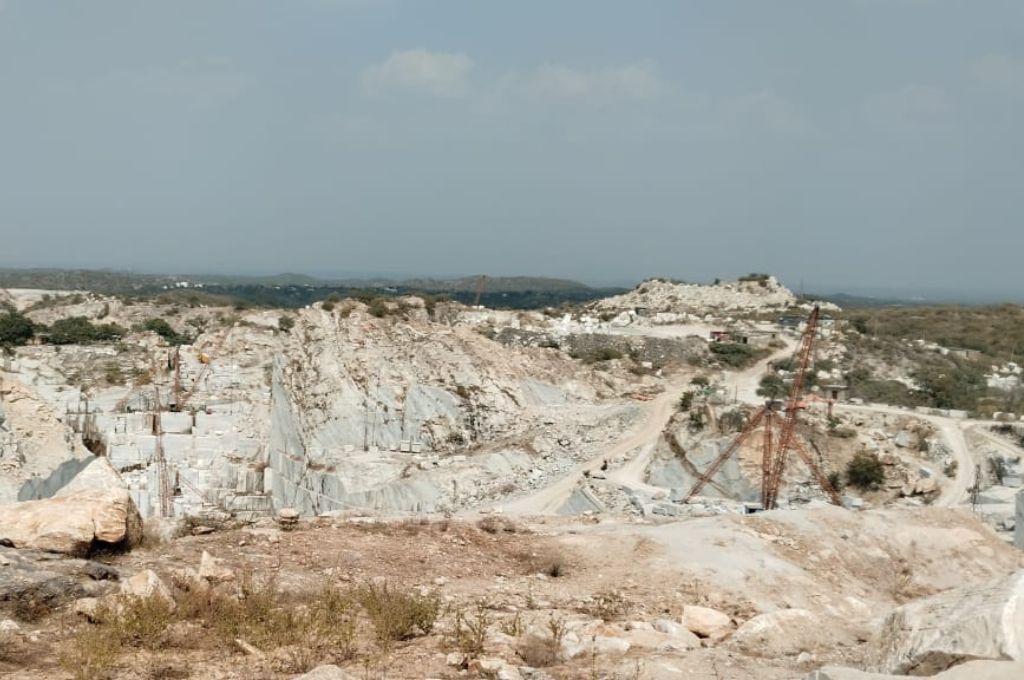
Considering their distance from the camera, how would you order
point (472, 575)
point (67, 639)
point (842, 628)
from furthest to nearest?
point (472, 575)
point (842, 628)
point (67, 639)

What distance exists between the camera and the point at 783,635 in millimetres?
7234

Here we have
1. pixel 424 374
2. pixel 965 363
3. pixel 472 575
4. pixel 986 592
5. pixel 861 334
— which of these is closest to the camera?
pixel 986 592

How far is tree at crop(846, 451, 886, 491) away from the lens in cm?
2298

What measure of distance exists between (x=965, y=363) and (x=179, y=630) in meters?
40.8

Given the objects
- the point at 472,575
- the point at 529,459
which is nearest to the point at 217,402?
the point at 529,459

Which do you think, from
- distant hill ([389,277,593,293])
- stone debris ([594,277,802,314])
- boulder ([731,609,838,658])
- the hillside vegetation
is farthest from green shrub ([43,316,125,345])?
distant hill ([389,277,593,293])

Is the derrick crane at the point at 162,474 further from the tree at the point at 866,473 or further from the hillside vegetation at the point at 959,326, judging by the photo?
the hillside vegetation at the point at 959,326

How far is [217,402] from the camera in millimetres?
26203

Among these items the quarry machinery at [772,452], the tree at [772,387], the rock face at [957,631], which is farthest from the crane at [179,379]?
the rock face at [957,631]

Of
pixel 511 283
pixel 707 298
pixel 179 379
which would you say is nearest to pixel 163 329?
pixel 179 379

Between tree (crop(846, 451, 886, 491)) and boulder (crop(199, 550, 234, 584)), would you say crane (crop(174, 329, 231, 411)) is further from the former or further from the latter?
tree (crop(846, 451, 886, 491))

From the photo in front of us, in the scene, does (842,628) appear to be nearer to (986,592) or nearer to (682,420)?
(986,592)

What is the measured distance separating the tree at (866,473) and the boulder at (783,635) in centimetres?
1727

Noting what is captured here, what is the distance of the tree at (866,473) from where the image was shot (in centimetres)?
2298
